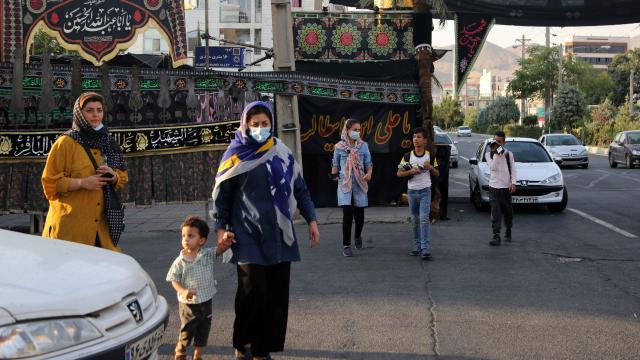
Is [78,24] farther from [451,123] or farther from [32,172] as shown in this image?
[451,123]

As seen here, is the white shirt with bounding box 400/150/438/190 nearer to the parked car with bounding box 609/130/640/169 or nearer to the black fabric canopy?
the black fabric canopy

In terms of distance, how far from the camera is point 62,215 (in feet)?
17.7

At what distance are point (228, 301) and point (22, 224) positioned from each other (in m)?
7.90

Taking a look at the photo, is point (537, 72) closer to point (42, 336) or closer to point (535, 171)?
point (535, 171)

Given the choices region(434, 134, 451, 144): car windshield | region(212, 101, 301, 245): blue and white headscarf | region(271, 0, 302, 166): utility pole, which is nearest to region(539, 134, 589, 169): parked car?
region(434, 134, 451, 144): car windshield

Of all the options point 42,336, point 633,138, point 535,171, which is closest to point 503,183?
point 535,171

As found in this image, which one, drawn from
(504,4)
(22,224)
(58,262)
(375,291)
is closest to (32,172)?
(22,224)

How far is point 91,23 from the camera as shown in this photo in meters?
12.3

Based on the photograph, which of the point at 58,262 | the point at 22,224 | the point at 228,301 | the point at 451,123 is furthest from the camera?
the point at 451,123

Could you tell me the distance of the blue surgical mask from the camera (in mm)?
5234

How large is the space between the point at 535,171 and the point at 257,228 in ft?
36.6

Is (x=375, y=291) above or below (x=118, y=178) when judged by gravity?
below

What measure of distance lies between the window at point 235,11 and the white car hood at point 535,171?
161 ft

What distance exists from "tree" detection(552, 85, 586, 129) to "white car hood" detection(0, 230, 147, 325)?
62.1 m
